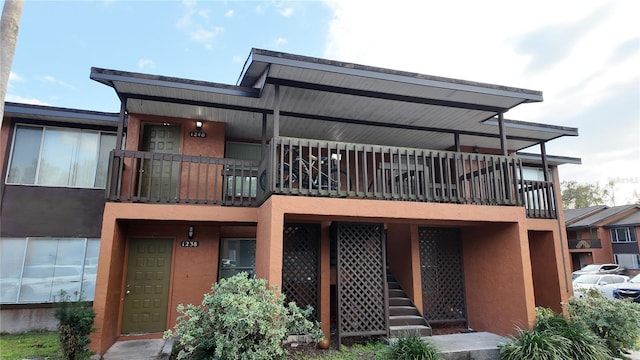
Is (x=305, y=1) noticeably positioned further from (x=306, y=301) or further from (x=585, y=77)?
(x=585, y=77)

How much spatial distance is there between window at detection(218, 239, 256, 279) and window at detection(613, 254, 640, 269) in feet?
98.1

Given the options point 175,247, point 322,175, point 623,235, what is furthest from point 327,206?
point 623,235

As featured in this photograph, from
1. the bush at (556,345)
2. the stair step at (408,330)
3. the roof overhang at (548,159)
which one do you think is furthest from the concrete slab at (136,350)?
the roof overhang at (548,159)

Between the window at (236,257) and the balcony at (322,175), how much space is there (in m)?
1.25

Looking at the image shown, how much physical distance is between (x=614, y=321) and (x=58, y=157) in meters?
12.1

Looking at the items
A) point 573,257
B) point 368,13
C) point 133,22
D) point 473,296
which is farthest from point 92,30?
point 573,257

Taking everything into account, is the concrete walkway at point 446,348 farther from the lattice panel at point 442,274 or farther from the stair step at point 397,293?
the stair step at point 397,293

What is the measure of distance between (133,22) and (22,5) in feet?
23.6

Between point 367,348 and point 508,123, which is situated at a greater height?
point 508,123

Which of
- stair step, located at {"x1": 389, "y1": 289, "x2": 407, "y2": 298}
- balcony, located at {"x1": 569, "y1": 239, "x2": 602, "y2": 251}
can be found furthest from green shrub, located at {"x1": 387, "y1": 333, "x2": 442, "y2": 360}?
balcony, located at {"x1": 569, "y1": 239, "x2": 602, "y2": 251}

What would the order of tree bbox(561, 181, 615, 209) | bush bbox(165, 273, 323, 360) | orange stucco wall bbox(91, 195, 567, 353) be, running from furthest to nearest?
tree bbox(561, 181, 615, 209) < orange stucco wall bbox(91, 195, 567, 353) < bush bbox(165, 273, 323, 360)

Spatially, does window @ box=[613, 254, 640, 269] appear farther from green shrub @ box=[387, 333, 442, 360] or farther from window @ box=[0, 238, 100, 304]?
window @ box=[0, 238, 100, 304]

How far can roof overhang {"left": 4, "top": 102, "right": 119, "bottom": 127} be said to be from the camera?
7.45 metres

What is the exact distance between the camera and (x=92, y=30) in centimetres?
1009
